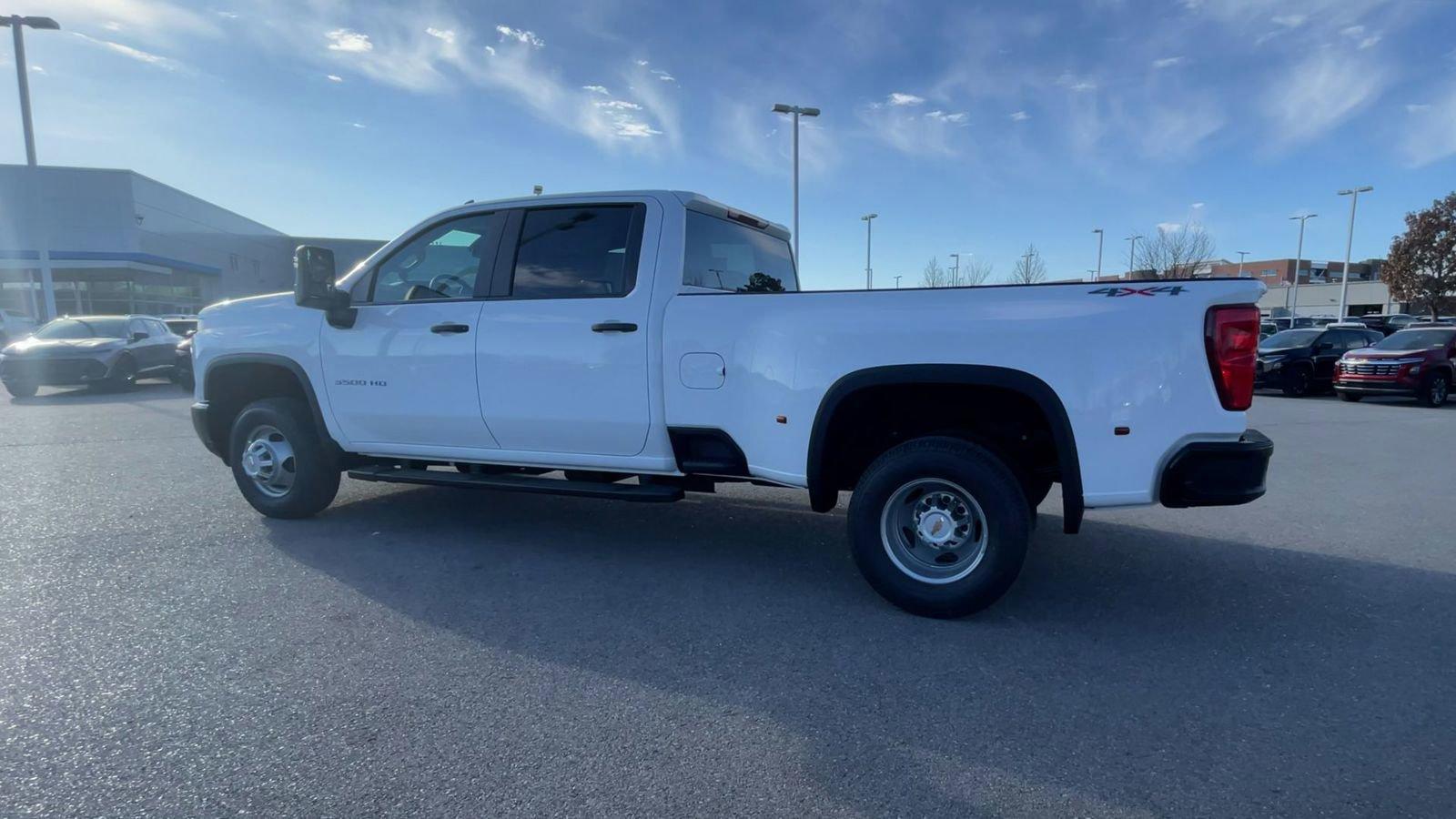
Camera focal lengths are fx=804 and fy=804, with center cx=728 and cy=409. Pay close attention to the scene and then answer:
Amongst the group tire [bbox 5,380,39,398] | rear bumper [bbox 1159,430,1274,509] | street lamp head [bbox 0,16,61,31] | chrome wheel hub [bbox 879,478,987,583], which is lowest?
tire [bbox 5,380,39,398]

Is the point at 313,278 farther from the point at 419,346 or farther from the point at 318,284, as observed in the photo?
the point at 419,346

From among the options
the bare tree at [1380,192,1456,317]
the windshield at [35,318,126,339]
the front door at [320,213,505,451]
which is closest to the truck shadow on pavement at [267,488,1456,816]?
the front door at [320,213,505,451]

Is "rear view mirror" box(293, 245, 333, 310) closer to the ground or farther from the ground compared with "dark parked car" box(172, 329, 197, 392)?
farther from the ground

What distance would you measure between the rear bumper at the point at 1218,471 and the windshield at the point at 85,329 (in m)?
18.5

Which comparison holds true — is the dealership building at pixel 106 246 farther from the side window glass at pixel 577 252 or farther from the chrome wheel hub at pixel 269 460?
the side window glass at pixel 577 252

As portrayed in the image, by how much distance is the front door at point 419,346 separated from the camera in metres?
4.86

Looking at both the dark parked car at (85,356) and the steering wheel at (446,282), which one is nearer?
the steering wheel at (446,282)

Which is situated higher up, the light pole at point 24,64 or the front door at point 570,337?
the light pole at point 24,64

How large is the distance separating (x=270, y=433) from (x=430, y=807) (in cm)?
400

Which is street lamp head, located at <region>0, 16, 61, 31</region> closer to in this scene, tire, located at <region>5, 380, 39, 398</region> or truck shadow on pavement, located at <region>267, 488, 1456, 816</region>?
tire, located at <region>5, 380, 39, 398</region>

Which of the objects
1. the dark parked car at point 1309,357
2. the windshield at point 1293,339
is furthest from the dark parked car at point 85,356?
the windshield at point 1293,339

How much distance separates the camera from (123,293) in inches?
1475

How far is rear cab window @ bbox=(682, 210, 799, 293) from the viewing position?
4777 mm

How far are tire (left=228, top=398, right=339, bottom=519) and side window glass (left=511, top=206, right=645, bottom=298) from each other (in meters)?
1.89
